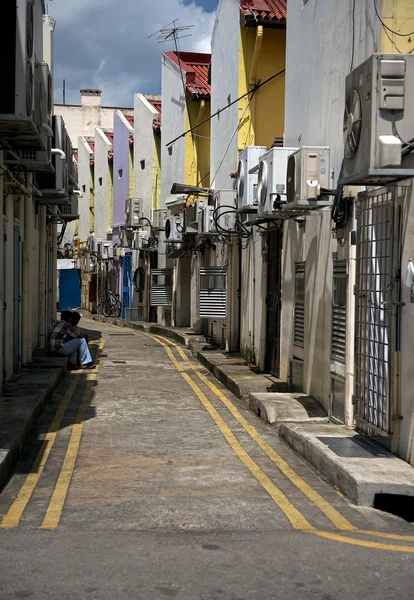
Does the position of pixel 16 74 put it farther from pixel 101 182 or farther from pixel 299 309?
pixel 101 182

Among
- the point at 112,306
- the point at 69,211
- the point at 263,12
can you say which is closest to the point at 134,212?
the point at 112,306

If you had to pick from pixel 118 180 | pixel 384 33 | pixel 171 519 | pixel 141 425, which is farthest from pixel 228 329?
pixel 118 180

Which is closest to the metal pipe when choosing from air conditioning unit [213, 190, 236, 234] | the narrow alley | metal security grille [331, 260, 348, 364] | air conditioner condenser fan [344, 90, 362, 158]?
air conditioning unit [213, 190, 236, 234]

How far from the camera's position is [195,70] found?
2781 centimetres

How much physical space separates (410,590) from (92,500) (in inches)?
127

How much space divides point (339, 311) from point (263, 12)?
30.8ft

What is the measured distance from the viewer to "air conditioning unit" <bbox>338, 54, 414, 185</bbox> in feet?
25.2

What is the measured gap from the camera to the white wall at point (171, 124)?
27.6m

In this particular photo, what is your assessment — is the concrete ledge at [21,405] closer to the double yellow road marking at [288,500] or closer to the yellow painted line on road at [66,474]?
the yellow painted line on road at [66,474]

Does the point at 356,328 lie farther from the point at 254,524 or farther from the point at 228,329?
the point at 228,329

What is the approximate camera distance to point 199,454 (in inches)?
371

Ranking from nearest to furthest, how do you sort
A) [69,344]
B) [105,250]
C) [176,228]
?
[69,344]
[176,228]
[105,250]

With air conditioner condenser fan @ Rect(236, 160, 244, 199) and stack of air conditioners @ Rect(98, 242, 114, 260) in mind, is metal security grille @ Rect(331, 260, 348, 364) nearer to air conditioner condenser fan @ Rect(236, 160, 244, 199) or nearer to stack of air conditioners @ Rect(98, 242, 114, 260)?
air conditioner condenser fan @ Rect(236, 160, 244, 199)

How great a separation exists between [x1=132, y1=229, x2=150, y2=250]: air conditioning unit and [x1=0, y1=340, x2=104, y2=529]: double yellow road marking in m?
18.6
